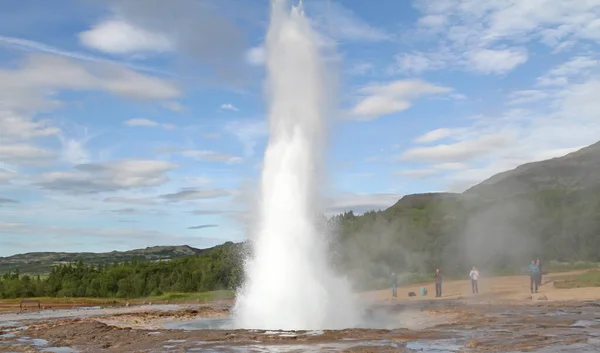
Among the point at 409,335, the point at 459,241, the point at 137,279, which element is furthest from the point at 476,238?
the point at 137,279

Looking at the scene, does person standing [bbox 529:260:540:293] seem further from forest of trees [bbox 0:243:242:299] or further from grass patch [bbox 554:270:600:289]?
forest of trees [bbox 0:243:242:299]

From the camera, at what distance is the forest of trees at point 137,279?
65625mm

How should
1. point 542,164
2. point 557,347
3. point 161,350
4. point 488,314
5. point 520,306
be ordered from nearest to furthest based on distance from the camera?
1. point 557,347
2. point 161,350
3. point 488,314
4. point 520,306
5. point 542,164

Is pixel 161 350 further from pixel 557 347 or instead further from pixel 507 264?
pixel 507 264

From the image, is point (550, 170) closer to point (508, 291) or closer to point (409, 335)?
point (508, 291)

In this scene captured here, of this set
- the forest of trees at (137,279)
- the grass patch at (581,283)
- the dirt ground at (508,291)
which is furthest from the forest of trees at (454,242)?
the grass patch at (581,283)

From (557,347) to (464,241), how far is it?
4134 centimetres

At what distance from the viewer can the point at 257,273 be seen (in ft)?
69.9

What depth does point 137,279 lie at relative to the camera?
244 feet

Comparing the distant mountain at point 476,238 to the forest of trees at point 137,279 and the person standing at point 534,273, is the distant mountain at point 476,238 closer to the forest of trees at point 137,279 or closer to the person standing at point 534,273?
the forest of trees at point 137,279

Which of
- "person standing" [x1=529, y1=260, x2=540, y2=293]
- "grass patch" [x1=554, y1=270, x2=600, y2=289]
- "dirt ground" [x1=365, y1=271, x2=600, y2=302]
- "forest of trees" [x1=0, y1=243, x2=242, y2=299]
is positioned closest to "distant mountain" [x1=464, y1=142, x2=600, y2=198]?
"forest of trees" [x1=0, y1=243, x2=242, y2=299]

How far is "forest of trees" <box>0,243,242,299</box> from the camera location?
215 ft

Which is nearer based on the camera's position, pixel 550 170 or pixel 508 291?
pixel 508 291

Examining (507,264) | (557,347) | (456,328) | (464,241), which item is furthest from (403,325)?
(464,241)
